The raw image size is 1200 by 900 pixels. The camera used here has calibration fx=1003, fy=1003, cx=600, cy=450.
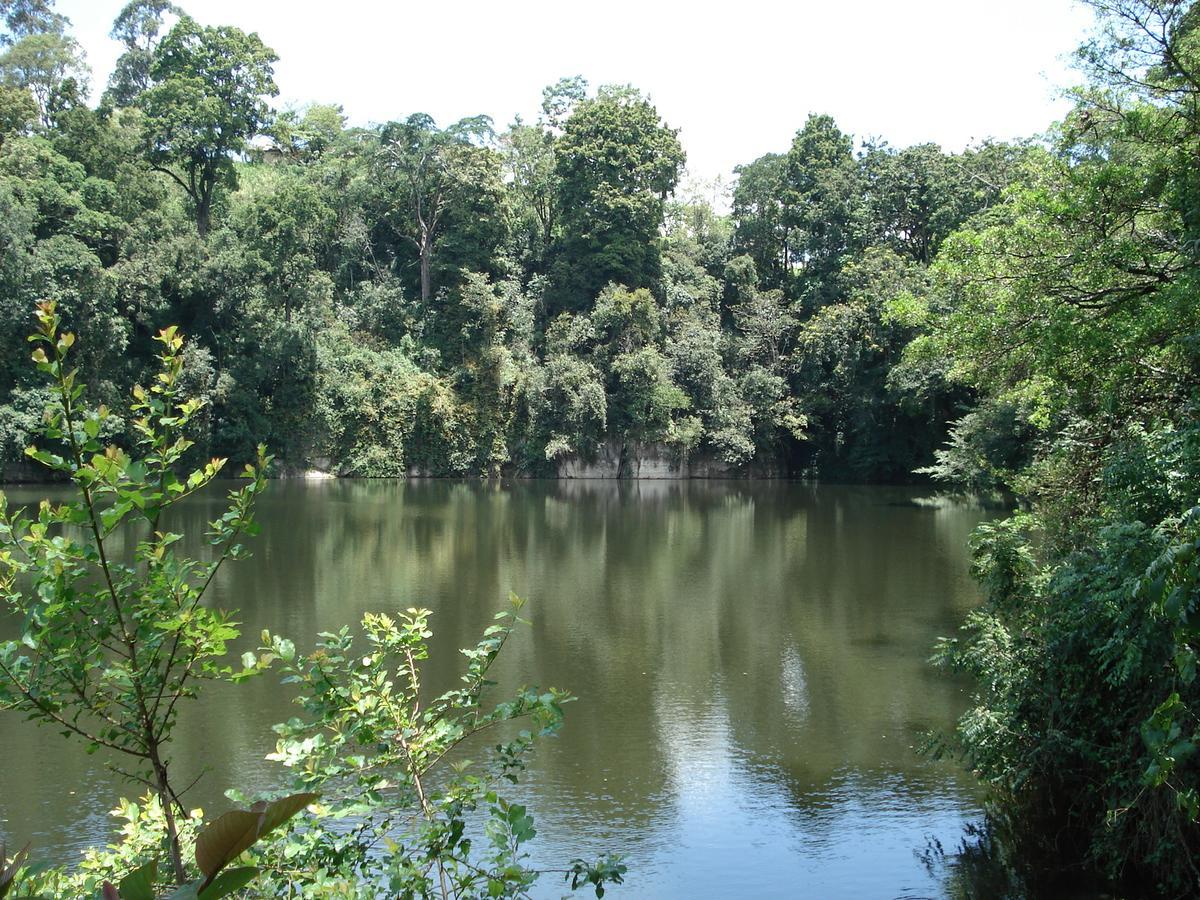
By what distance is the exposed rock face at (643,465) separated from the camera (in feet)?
138

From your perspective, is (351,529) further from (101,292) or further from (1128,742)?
(1128,742)

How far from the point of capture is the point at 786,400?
1623 inches

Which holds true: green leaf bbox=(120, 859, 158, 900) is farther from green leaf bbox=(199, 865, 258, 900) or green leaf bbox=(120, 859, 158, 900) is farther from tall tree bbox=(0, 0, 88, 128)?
tall tree bbox=(0, 0, 88, 128)

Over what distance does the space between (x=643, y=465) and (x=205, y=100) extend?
2205 cm

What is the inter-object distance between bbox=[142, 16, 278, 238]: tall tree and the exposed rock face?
17.6 m

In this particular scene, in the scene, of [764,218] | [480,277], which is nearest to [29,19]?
[480,277]

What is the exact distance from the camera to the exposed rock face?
4197 cm

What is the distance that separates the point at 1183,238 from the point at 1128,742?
4071mm

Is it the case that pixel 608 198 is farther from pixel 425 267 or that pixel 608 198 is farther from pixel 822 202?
pixel 822 202

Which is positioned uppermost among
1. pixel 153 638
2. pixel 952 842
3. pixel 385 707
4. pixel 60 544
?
pixel 60 544

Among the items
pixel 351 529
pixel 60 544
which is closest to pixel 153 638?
pixel 60 544

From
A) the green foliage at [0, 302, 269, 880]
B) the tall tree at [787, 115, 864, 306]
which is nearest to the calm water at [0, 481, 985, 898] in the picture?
the green foliage at [0, 302, 269, 880]

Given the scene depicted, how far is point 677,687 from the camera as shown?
491 inches

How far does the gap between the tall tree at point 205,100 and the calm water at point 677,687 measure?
1695 centimetres
